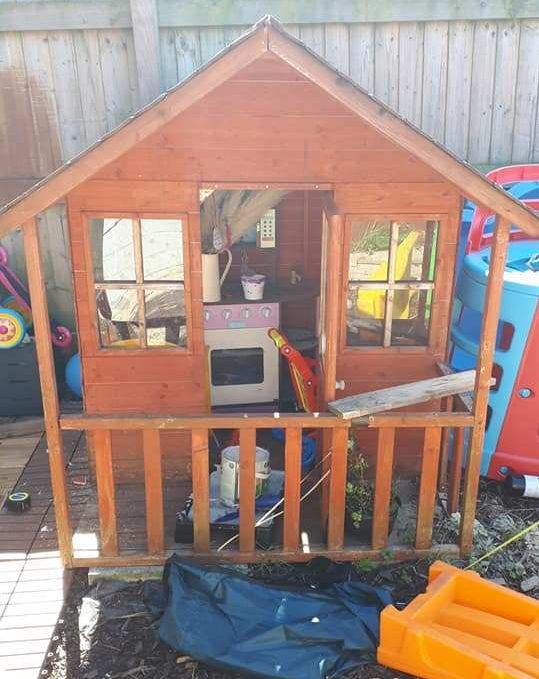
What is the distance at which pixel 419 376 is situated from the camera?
4.19 metres

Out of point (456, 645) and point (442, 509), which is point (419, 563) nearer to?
point (442, 509)

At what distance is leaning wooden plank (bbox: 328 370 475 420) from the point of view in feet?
11.1

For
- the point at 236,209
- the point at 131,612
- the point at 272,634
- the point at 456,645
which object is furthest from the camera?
the point at 236,209

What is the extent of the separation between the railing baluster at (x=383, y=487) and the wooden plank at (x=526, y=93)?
2.87m

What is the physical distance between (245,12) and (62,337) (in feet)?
9.73

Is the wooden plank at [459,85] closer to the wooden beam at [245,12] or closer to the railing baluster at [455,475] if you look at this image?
the wooden beam at [245,12]

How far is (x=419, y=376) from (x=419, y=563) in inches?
47.3

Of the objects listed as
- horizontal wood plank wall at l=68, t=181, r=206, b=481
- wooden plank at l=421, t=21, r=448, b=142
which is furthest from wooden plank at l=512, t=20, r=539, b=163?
horizontal wood plank wall at l=68, t=181, r=206, b=481

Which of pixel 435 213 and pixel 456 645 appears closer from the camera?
pixel 456 645

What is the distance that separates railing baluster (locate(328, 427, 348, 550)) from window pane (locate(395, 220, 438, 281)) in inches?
45.5

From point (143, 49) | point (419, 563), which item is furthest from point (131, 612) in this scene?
point (143, 49)

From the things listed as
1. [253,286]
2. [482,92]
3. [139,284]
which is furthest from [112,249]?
[482,92]

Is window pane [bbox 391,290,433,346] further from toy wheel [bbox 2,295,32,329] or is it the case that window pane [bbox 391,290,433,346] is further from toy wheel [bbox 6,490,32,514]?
toy wheel [bbox 2,295,32,329]

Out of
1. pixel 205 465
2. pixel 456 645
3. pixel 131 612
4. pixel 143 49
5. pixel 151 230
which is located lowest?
pixel 131 612
